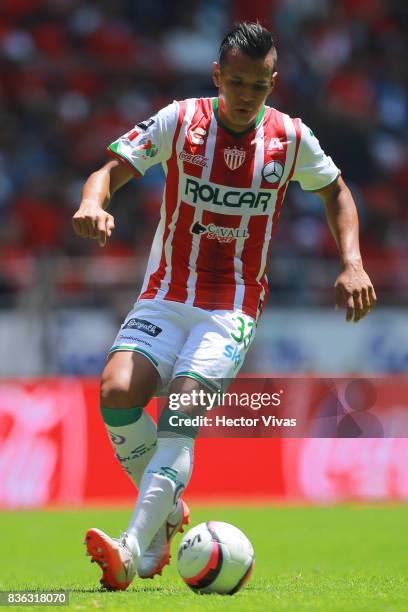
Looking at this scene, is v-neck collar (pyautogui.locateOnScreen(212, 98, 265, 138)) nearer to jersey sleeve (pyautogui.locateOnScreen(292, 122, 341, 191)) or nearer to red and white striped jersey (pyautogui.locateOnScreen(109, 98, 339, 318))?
red and white striped jersey (pyautogui.locateOnScreen(109, 98, 339, 318))

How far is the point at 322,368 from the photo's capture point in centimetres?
1458

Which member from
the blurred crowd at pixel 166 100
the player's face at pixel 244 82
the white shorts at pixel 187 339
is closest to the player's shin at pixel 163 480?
the white shorts at pixel 187 339

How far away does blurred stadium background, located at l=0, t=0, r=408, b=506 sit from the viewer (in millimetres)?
12828

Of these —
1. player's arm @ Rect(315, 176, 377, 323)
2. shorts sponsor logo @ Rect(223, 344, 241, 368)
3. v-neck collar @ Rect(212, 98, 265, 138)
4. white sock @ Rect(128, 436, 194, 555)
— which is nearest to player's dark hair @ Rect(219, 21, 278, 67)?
v-neck collar @ Rect(212, 98, 265, 138)

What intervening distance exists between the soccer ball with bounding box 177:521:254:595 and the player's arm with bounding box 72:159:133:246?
4.63 feet

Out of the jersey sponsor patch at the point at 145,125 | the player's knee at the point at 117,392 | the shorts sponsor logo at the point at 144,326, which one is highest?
the jersey sponsor patch at the point at 145,125

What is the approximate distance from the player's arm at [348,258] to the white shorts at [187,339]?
0.57 meters

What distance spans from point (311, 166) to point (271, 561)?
338 centimetres

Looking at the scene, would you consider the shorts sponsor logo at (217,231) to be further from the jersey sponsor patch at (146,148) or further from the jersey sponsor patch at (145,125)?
the jersey sponsor patch at (145,125)

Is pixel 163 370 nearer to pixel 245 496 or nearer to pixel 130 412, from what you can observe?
pixel 130 412

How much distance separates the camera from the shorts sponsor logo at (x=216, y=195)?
5.62 m

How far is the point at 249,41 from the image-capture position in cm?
532

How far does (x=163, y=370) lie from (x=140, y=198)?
37.0 ft

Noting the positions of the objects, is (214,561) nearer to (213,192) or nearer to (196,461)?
(213,192)
